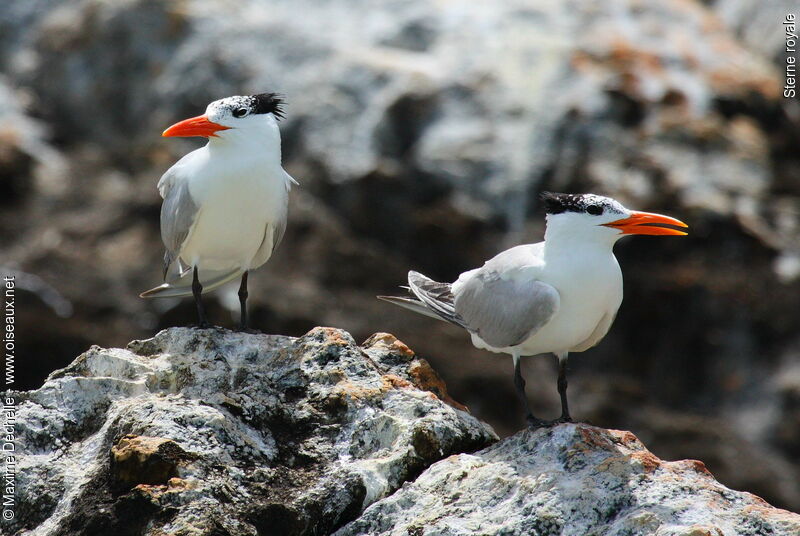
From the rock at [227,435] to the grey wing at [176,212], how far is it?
90 centimetres

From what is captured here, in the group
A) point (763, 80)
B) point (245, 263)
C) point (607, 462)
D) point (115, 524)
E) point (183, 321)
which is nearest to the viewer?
point (115, 524)

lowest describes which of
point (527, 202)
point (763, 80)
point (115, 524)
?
point (527, 202)

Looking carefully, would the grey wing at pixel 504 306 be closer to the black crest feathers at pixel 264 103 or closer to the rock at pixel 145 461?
the black crest feathers at pixel 264 103

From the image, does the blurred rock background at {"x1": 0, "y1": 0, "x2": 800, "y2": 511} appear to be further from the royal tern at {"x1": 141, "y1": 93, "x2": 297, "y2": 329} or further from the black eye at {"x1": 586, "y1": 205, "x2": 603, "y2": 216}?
the black eye at {"x1": 586, "y1": 205, "x2": 603, "y2": 216}

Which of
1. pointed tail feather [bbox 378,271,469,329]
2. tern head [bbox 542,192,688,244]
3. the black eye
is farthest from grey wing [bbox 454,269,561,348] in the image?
the black eye

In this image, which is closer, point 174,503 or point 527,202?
point 174,503

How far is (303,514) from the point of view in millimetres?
5328

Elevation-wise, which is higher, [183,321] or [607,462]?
[607,462]

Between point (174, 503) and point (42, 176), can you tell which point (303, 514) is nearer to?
point (174, 503)

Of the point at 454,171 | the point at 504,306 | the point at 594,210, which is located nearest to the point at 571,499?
the point at 504,306

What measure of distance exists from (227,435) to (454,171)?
8952 millimetres

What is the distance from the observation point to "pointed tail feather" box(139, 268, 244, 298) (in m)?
8.03

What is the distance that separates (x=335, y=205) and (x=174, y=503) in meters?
9.28

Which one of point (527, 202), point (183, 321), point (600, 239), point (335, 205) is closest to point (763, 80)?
point (527, 202)
